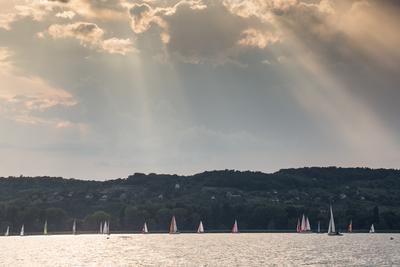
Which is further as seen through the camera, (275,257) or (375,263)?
(275,257)

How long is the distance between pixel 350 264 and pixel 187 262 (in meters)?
35.7

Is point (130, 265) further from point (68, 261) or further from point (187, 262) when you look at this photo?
point (68, 261)

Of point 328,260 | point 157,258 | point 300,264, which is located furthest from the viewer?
point 157,258

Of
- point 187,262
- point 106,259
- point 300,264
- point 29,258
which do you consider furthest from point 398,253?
point 29,258

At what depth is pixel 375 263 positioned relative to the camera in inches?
5950

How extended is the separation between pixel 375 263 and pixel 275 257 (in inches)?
1096

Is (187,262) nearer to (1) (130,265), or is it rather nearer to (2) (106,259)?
(1) (130,265)

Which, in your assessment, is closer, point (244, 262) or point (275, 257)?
point (244, 262)

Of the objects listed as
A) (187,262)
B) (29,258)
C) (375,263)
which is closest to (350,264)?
(375,263)

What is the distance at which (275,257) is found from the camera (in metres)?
171

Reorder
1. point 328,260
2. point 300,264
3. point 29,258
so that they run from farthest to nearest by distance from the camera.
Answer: point 29,258, point 328,260, point 300,264

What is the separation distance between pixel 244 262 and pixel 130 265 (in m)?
25.5

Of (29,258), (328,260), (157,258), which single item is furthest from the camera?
(29,258)

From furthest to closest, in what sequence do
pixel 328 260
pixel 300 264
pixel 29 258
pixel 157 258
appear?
pixel 29 258 → pixel 157 258 → pixel 328 260 → pixel 300 264
